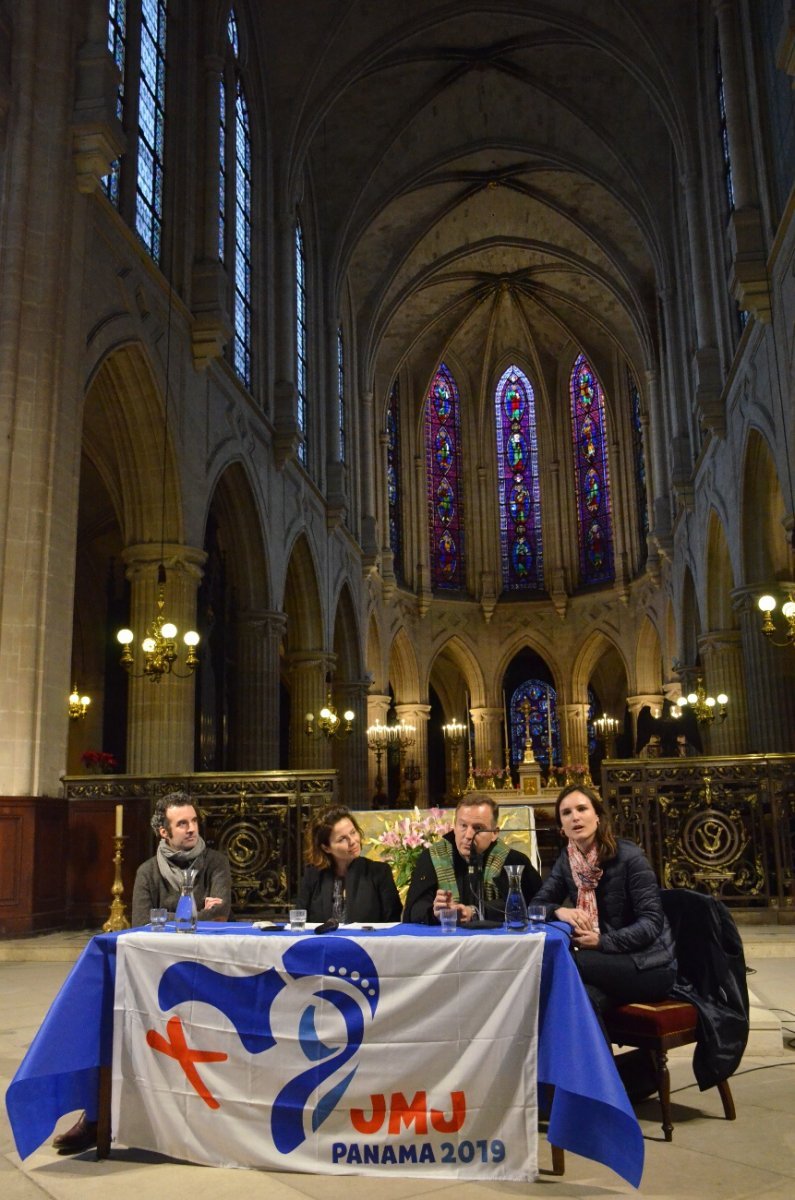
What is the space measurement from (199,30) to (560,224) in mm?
12845

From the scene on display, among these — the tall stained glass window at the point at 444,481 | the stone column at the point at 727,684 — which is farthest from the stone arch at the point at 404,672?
the stone column at the point at 727,684

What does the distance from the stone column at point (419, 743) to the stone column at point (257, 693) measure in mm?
12098

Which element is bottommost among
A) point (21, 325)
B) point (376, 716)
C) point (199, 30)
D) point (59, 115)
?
point (376, 716)

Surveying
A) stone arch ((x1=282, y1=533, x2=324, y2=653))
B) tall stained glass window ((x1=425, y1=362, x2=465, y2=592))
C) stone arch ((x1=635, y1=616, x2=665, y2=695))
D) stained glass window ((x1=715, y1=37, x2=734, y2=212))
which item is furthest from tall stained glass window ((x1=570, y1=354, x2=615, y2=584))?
stained glass window ((x1=715, y1=37, x2=734, y2=212))

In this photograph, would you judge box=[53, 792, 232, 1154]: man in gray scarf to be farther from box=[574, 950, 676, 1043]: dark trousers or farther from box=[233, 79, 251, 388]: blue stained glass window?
box=[233, 79, 251, 388]: blue stained glass window

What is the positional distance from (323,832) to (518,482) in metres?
28.7

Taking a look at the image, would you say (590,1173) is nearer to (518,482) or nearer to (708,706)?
(708,706)

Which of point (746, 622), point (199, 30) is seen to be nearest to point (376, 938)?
point (746, 622)

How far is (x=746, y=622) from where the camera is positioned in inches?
624

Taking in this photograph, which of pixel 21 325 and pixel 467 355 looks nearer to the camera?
pixel 21 325

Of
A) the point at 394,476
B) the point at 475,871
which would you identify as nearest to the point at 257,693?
the point at 475,871

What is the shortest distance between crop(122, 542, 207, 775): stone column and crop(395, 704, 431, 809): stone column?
16.0 m

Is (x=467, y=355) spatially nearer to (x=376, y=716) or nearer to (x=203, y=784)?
(x=376, y=716)

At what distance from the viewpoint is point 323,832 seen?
439 cm
